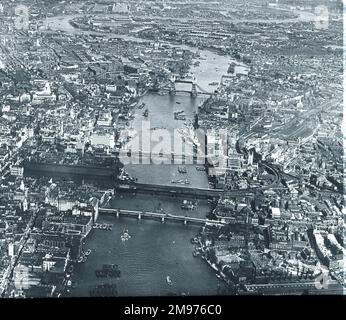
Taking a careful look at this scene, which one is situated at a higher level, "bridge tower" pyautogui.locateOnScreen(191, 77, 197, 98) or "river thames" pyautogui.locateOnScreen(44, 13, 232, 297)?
"bridge tower" pyautogui.locateOnScreen(191, 77, 197, 98)

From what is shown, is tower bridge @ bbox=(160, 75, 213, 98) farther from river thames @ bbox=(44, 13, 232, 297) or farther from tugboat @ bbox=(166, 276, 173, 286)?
tugboat @ bbox=(166, 276, 173, 286)

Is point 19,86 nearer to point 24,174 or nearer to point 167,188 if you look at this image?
point 24,174

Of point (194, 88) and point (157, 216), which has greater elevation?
point (194, 88)

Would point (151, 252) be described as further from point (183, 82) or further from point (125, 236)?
point (183, 82)

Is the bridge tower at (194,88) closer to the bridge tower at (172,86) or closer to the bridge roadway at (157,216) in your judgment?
the bridge tower at (172,86)

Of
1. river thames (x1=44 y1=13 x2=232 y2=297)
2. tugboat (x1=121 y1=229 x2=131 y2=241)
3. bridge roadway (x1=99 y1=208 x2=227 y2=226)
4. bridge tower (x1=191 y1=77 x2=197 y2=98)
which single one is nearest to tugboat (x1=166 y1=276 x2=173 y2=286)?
river thames (x1=44 y1=13 x2=232 y2=297)

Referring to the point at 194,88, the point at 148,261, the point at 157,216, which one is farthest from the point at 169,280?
the point at 194,88

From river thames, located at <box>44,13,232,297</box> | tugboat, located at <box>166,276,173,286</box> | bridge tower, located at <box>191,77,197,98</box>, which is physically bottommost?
tugboat, located at <box>166,276,173,286</box>
